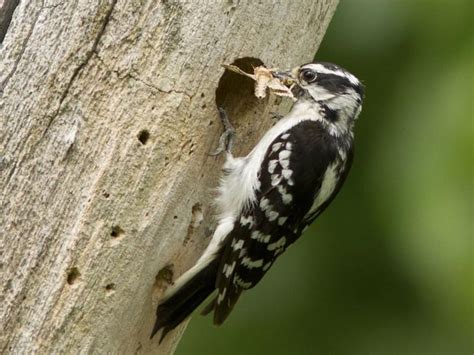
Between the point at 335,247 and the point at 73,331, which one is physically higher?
the point at 335,247

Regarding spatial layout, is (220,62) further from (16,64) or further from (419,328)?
(419,328)

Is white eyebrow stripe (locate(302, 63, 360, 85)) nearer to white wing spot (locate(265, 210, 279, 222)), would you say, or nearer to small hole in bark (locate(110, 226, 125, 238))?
white wing spot (locate(265, 210, 279, 222))

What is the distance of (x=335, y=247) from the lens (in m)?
6.48

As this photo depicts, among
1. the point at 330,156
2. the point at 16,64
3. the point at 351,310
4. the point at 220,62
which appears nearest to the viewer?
the point at 16,64

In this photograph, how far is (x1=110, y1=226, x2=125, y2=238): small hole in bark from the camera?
459cm

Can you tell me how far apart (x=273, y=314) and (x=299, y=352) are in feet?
0.87

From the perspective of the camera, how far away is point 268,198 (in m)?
5.18

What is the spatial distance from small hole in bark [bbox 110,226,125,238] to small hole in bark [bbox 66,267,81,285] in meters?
0.20

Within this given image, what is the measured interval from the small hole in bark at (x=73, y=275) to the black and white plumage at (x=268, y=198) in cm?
47

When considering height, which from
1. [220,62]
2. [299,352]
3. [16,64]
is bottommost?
[299,352]

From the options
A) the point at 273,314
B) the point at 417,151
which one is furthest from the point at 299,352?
the point at 417,151

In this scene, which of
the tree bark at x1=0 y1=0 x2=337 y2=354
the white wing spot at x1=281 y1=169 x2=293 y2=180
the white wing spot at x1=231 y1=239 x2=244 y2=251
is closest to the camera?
the tree bark at x1=0 y1=0 x2=337 y2=354

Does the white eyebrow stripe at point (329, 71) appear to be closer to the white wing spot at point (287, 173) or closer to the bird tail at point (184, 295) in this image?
the white wing spot at point (287, 173)

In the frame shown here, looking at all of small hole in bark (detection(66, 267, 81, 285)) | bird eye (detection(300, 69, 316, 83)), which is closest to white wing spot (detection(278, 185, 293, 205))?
bird eye (detection(300, 69, 316, 83))
